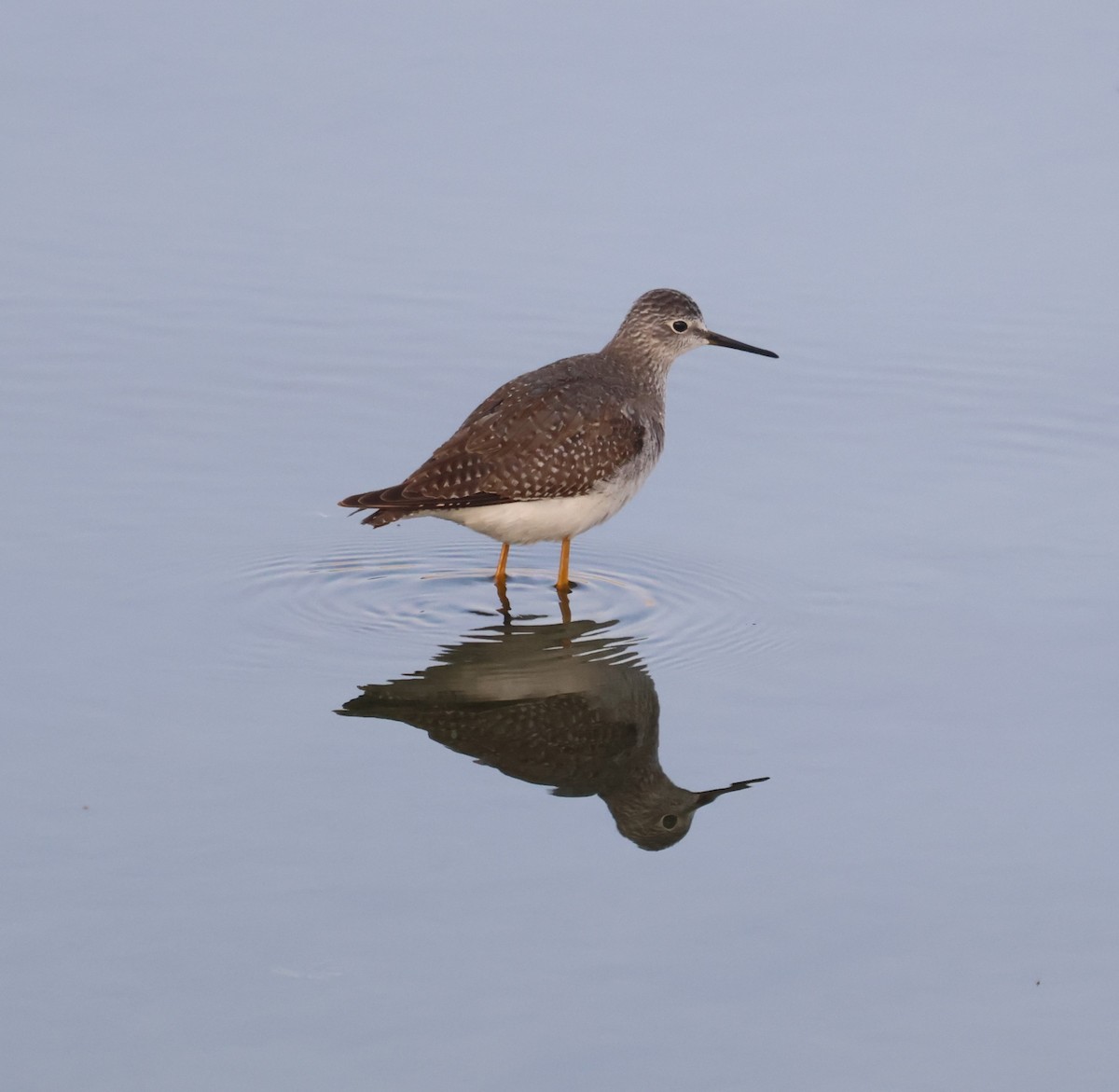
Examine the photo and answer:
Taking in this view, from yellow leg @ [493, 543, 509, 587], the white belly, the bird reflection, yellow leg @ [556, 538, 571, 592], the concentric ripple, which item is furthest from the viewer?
yellow leg @ [493, 543, 509, 587]

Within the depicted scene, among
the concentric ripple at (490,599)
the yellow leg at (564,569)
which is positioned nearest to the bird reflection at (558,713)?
the concentric ripple at (490,599)

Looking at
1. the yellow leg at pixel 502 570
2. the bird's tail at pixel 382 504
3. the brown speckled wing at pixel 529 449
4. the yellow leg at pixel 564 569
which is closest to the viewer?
the bird's tail at pixel 382 504

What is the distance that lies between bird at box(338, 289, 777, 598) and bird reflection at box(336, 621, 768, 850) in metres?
0.77

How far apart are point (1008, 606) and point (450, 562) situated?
118 inches

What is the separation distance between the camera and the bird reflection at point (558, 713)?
7.84 meters

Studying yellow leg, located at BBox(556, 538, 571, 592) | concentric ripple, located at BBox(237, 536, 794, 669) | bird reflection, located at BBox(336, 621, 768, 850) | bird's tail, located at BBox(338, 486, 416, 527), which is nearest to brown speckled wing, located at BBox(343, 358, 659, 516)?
bird's tail, located at BBox(338, 486, 416, 527)

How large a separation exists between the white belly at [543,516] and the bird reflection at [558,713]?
28.5 inches

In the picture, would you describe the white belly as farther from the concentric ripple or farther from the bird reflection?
the bird reflection

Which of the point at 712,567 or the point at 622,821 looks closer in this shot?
the point at 622,821

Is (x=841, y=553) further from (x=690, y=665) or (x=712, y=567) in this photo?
(x=690, y=665)

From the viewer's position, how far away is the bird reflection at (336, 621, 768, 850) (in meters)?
7.84

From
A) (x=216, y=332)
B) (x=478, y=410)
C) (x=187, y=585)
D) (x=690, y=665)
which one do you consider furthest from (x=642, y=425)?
(x=216, y=332)

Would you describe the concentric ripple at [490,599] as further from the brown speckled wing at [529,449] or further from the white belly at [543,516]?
the brown speckled wing at [529,449]

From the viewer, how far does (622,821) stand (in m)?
7.62
